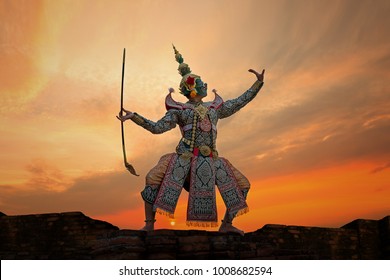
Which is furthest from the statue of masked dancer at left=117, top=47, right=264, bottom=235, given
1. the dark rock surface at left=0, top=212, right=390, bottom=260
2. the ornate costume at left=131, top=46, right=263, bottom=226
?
the dark rock surface at left=0, top=212, right=390, bottom=260

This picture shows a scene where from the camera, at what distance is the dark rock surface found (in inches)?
259

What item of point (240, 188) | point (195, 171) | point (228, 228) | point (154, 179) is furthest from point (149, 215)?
point (240, 188)

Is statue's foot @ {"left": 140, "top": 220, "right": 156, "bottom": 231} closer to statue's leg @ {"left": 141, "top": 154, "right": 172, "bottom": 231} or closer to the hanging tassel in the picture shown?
statue's leg @ {"left": 141, "top": 154, "right": 172, "bottom": 231}

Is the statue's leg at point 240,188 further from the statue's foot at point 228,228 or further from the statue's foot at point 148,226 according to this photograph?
the statue's foot at point 148,226

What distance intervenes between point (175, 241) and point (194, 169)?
1207mm

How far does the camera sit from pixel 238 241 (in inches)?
Answer: 273

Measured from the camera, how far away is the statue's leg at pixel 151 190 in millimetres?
7227

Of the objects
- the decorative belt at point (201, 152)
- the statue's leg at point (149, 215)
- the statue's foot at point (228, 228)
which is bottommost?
the statue's foot at point (228, 228)

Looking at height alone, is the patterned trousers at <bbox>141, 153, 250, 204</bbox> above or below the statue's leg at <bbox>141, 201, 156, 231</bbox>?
above

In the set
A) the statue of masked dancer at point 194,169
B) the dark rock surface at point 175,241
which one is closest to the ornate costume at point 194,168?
the statue of masked dancer at point 194,169

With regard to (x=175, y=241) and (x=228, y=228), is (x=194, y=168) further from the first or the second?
(x=175, y=241)

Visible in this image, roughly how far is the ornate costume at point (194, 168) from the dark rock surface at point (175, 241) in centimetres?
51
